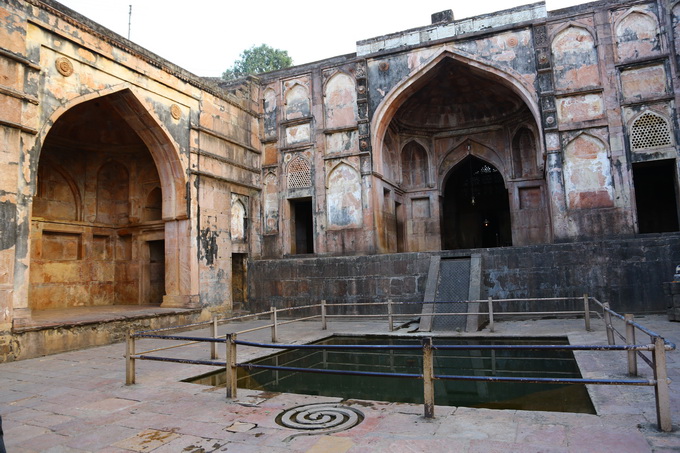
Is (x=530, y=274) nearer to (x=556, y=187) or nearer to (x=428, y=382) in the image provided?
(x=556, y=187)

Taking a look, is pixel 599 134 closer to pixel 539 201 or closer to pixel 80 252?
pixel 539 201

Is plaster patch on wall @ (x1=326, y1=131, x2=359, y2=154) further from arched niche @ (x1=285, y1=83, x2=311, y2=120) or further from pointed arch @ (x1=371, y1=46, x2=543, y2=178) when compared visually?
arched niche @ (x1=285, y1=83, x2=311, y2=120)

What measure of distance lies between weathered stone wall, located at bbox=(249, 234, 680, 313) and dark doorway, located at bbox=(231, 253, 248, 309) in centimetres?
147

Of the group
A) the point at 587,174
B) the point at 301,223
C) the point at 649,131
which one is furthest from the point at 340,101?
the point at 649,131

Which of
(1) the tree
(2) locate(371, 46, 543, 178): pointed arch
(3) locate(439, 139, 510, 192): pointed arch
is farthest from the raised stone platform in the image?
(1) the tree

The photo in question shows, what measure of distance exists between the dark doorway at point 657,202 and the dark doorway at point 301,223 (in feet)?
37.1

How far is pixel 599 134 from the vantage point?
12328mm

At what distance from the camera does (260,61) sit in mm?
34062

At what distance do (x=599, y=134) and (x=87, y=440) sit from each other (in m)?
13.0

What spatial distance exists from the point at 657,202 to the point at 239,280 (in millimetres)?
14313

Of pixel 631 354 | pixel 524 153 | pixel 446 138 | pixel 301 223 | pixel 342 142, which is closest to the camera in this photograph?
pixel 631 354

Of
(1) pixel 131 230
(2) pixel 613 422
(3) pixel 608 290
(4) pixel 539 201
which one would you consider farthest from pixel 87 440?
(4) pixel 539 201

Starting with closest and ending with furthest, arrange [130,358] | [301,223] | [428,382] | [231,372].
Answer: [428,382], [231,372], [130,358], [301,223]

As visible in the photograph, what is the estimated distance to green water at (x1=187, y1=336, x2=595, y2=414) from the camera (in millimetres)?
5023
